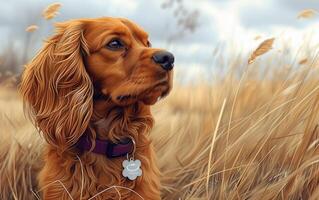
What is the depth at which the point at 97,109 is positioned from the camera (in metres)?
3.44

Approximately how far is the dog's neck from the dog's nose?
38cm

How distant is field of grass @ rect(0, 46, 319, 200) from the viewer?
3.57 metres

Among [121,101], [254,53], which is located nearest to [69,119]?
[121,101]

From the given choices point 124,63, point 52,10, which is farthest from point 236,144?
point 52,10

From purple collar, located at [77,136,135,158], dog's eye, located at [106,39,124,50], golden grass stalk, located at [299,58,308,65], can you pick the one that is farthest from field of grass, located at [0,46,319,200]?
dog's eye, located at [106,39,124,50]

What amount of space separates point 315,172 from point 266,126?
1.68ft

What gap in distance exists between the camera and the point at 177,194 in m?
4.08

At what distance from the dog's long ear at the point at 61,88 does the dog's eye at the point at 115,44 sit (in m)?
0.19

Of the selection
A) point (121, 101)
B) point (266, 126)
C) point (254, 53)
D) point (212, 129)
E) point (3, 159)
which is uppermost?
point (254, 53)

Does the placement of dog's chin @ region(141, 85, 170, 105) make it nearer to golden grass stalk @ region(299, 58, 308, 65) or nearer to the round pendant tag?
the round pendant tag

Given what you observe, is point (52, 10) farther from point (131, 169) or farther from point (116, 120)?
point (131, 169)

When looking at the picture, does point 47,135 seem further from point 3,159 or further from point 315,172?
point 315,172

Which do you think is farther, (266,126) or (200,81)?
(200,81)

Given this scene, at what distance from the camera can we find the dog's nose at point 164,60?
122 inches
